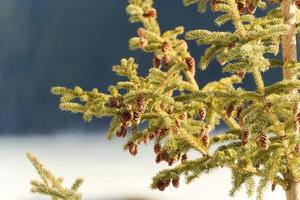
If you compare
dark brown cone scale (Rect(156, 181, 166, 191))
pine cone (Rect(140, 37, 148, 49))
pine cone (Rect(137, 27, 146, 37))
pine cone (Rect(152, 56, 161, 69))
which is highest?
pine cone (Rect(152, 56, 161, 69))

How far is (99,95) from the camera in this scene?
27.3 feet

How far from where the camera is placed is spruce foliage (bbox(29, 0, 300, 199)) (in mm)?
7176

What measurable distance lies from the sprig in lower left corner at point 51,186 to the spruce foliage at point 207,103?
116cm

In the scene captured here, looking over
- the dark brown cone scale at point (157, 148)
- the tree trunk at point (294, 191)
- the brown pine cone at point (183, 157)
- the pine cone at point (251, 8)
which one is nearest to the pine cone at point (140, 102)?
the dark brown cone scale at point (157, 148)

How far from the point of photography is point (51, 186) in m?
7.29

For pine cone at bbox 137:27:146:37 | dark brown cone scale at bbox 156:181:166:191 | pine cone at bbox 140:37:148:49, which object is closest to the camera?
pine cone at bbox 140:37:148:49

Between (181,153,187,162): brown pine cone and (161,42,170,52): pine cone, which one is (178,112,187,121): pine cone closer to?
(181,153,187,162): brown pine cone

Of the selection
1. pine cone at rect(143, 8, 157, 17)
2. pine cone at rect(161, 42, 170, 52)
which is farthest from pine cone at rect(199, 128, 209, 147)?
pine cone at rect(143, 8, 157, 17)

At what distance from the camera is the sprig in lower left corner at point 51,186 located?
6.70m

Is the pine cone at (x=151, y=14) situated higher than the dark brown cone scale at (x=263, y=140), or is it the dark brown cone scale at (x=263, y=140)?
the pine cone at (x=151, y=14)

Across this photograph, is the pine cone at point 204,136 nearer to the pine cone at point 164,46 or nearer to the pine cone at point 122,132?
the pine cone at point 122,132

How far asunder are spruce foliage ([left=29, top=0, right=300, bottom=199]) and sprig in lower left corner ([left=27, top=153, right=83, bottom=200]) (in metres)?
1.16

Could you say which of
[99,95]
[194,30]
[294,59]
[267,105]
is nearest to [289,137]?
[267,105]

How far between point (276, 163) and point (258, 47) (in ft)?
7.02
